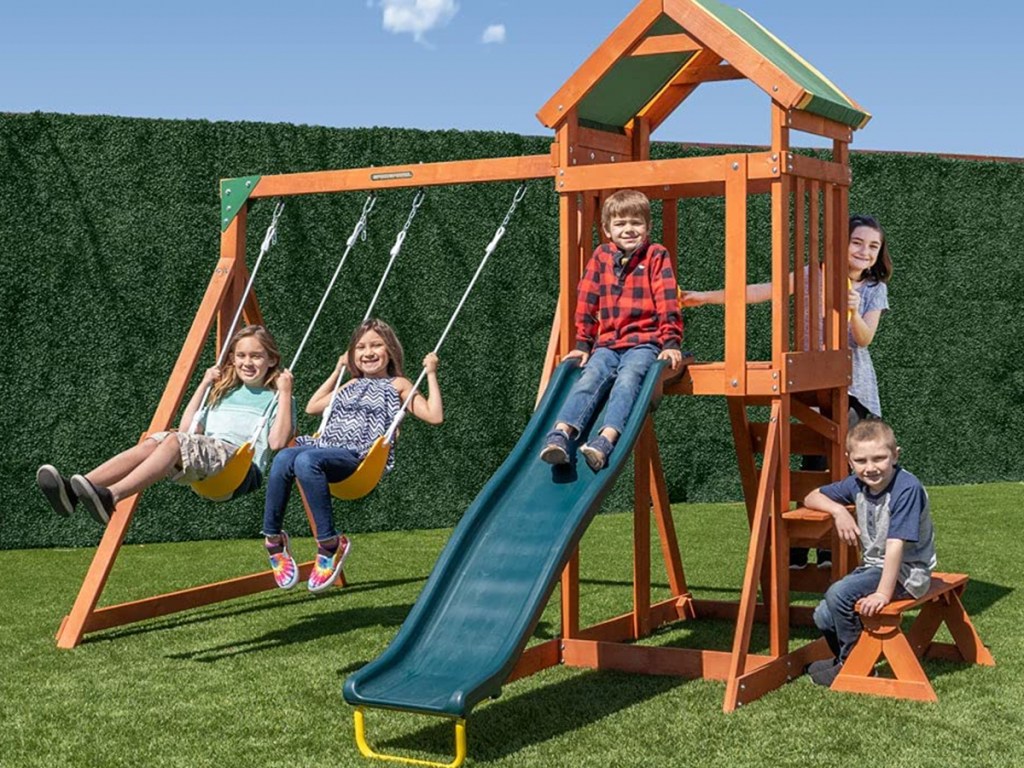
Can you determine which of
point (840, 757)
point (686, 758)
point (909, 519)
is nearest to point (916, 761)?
point (840, 757)

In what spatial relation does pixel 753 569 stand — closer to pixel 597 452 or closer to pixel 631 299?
pixel 597 452

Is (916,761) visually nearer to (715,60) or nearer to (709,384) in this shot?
(709,384)

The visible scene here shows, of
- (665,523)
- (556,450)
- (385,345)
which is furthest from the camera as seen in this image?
(665,523)

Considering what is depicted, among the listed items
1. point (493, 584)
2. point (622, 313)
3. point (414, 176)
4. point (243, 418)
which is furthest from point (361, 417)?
point (493, 584)

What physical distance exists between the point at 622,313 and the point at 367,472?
1.08 meters

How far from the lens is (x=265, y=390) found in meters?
5.84

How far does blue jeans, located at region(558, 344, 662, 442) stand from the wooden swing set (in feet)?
0.56

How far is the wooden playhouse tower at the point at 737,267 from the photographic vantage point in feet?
16.2

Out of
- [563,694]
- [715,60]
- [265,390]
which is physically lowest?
[563,694]

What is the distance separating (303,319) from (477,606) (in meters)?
4.48

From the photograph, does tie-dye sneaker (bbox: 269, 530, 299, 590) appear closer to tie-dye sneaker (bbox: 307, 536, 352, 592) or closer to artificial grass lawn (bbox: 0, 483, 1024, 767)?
tie-dye sneaker (bbox: 307, 536, 352, 592)

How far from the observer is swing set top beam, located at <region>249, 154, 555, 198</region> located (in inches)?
218

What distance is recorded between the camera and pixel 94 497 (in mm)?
5070

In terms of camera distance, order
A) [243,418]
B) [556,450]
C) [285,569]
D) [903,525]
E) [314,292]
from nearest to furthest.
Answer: [903,525] → [556,450] → [285,569] → [243,418] → [314,292]
